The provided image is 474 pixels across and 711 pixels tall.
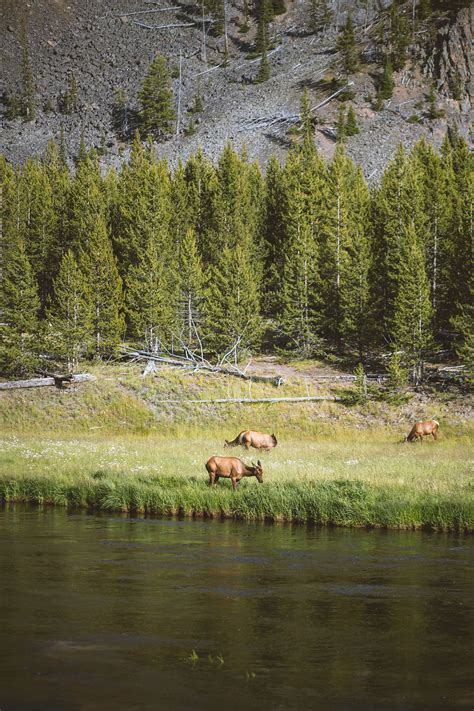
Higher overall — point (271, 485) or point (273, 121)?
point (273, 121)

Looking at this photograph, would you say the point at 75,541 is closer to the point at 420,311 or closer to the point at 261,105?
the point at 420,311

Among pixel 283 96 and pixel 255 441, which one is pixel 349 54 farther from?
pixel 255 441

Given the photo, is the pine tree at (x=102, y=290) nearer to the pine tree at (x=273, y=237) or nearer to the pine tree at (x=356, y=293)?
the pine tree at (x=273, y=237)

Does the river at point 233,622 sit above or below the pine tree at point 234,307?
below

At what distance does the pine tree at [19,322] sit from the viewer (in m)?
51.4

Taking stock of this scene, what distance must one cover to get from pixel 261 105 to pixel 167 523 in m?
146

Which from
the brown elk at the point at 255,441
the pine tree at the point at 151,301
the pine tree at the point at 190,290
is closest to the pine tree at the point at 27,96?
the pine tree at the point at 190,290

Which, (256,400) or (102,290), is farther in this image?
(102,290)

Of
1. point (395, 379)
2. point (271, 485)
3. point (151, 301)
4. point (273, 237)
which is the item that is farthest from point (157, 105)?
point (271, 485)

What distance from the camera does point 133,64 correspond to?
19888cm

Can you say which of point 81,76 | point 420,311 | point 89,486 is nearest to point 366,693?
point 89,486

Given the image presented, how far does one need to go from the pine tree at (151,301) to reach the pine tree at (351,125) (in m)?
86.4

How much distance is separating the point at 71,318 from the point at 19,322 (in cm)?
379

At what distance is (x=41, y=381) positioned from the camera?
50031mm
